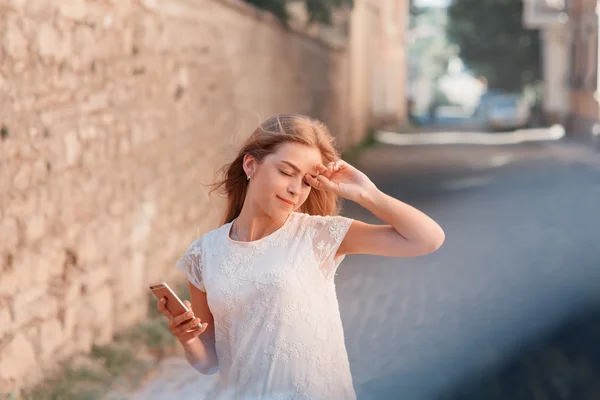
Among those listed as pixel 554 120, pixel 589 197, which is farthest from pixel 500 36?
pixel 589 197

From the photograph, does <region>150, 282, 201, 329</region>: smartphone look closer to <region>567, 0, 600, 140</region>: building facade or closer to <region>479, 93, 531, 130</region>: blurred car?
<region>567, 0, 600, 140</region>: building facade

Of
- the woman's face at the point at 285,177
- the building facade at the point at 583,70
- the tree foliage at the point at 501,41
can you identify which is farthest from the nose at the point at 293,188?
the tree foliage at the point at 501,41

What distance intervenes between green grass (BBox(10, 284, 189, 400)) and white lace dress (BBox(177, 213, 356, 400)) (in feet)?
7.41

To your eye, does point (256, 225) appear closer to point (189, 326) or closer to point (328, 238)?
point (328, 238)

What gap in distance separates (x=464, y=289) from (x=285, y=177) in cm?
513

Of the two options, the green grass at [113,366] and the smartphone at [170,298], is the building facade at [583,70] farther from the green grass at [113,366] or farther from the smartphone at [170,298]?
the smartphone at [170,298]

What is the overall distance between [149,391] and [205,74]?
363cm

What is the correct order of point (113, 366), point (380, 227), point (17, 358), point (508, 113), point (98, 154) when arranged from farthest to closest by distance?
point (508, 113) → point (98, 154) → point (113, 366) → point (17, 358) → point (380, 227)

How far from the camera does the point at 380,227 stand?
255 cm

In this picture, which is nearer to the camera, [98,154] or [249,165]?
[249,165]

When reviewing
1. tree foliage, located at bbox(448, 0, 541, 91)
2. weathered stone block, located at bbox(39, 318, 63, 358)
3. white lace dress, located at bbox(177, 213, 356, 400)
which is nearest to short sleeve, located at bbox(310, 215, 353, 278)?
white lace dress, located at bbox(177, 213, 356, 400)

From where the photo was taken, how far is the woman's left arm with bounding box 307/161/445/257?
2.48 metres

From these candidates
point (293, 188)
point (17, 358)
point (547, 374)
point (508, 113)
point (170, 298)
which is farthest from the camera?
point (508, 113)

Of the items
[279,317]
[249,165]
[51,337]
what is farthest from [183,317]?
[51,337]
